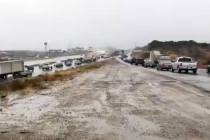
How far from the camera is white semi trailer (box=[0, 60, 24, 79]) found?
72.2m

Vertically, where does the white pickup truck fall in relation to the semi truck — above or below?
above

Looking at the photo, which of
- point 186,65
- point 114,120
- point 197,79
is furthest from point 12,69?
point 114,120

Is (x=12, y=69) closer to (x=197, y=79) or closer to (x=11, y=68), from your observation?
(x=11, y=68)

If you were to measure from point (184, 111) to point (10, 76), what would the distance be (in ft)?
214

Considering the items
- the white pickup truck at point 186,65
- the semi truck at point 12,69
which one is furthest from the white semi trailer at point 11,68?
the white pickup truck at point 186,65

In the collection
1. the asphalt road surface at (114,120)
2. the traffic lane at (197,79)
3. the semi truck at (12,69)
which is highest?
the asphalt road surface at (114,120)

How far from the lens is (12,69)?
77062 mm

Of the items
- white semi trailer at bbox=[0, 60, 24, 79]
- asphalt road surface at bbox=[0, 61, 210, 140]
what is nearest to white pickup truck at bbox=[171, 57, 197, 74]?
white semi trailer at bbox=[0, 60, 24, 79]

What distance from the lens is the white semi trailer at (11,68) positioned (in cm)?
7219

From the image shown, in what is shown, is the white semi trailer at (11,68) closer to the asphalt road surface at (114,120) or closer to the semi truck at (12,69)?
the semi truck at (12,69)

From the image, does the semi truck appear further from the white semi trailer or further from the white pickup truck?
the white pickup truck

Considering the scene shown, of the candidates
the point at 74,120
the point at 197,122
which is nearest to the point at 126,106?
the point at 74,120

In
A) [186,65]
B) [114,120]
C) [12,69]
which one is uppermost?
[114,120]

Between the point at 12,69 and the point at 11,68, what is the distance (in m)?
0.53
